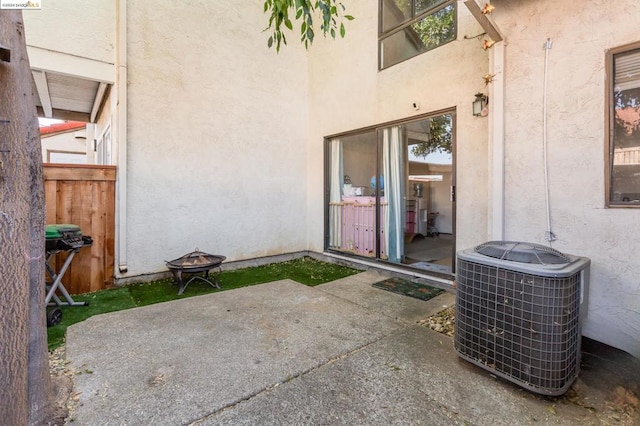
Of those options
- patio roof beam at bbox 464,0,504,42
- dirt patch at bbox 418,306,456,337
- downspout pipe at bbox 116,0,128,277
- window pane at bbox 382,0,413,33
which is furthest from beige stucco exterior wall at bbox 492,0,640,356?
downspout pipe at bbox 116,0,128,277

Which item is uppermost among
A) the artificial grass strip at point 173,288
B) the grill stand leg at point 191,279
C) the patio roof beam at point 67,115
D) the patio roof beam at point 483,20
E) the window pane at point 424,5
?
the window pane at point 424,5

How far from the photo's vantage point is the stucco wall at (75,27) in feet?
12.0

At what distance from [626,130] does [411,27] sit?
3060mm

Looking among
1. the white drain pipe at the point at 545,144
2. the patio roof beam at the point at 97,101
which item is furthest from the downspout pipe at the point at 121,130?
the white drain pipe at the point at 545,144

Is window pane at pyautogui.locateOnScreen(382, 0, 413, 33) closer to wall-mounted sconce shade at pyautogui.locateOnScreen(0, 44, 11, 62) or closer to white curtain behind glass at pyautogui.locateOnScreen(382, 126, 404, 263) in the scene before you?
white curtain behind glass at pyautogui.locateOnScreen(382, 126, 404, 263)

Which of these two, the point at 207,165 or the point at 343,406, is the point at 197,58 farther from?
the point at 343,406

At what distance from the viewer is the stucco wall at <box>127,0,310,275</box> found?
4.27m

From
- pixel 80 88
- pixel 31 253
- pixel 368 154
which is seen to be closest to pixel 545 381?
pixel 31 253

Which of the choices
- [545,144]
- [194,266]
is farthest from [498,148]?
[194,266]

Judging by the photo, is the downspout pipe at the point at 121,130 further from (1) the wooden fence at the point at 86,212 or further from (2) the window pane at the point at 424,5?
(2) the window pane at the point at 424,5

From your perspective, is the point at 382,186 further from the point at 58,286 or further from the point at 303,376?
the point at 58,286

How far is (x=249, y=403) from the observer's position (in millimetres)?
1832

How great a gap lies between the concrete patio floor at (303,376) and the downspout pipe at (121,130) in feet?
4.21

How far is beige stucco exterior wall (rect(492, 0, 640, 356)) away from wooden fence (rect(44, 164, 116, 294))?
189 inches
